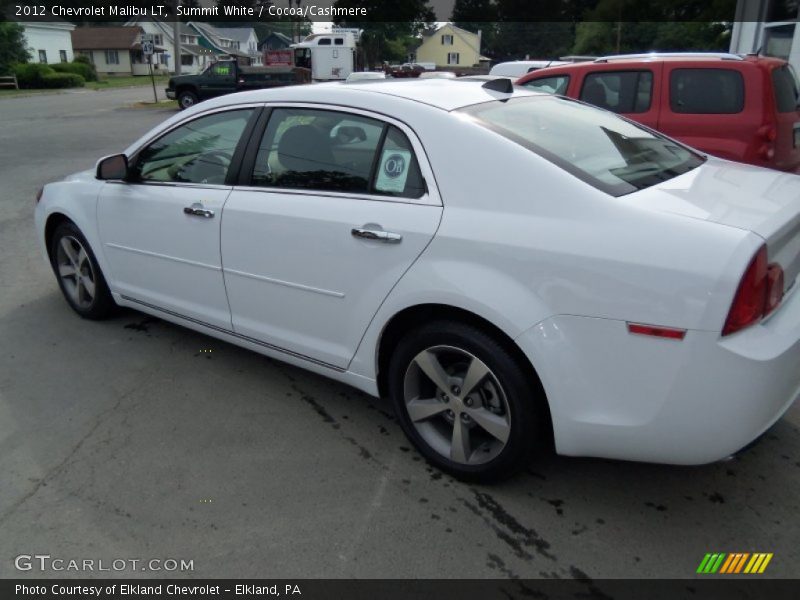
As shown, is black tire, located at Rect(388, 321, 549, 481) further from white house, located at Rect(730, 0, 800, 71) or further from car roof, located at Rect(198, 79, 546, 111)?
white house, located at Rect(730, 0, 800, 71)

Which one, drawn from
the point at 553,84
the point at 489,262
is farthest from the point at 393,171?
the point at 553,84

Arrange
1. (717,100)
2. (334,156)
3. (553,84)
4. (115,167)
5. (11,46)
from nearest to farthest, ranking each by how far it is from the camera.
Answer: (334,156)
(115,167)
(717,100)
(553,84)
(11,46)

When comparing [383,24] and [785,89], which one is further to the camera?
[383,24]

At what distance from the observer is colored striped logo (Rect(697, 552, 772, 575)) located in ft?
7.46

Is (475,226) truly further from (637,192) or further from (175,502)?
(175,502)

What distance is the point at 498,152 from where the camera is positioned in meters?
2.52

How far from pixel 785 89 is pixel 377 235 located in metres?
5.17

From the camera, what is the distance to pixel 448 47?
8638 centimetres

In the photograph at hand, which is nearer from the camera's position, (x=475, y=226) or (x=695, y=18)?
(x=475, y=226)

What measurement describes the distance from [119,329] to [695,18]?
39.7m

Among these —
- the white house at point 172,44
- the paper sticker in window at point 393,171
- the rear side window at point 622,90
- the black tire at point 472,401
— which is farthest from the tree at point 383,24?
the black tire at point 472,401

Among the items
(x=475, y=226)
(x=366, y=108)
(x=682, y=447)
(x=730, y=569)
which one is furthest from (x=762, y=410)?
(x=366, y=108)

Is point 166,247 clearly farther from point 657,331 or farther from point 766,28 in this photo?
point 766,28

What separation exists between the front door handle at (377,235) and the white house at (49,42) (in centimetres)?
6017
